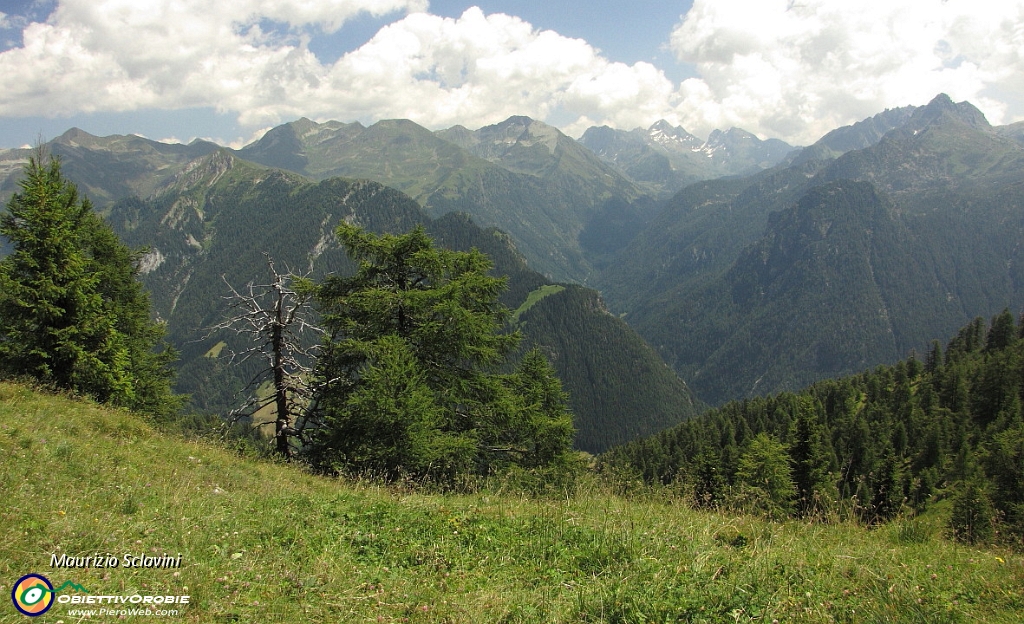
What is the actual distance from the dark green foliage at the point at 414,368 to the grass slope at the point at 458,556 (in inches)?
151

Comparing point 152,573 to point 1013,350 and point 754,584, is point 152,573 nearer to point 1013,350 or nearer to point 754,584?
point 754,584

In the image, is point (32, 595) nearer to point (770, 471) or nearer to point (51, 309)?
point (51, 309)

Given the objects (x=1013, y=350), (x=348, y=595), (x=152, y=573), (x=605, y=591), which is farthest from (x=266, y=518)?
(x=1013, y=350)

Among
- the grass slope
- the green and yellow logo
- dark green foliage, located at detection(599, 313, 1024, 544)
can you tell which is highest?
the green and yellow logo

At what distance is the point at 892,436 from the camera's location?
7406 cm

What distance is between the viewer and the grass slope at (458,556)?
556 centimetres

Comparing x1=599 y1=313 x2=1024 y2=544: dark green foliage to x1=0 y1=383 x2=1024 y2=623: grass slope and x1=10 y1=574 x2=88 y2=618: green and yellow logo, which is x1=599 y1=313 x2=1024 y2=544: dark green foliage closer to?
x1=0 y1=383 x2=1024 y2=623: grass slope

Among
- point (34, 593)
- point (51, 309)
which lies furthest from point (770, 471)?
point (51, 309)

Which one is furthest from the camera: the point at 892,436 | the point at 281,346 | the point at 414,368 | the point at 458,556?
the point at 892,436

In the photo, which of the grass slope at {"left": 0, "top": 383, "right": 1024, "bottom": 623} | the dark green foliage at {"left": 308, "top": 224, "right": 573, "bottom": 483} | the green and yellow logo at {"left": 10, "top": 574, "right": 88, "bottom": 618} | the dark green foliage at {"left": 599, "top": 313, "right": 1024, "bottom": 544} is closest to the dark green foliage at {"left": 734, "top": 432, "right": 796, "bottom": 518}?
the dark green foliage at {"left": 599, "top": 313, "right": 1024, "bottom": 544}

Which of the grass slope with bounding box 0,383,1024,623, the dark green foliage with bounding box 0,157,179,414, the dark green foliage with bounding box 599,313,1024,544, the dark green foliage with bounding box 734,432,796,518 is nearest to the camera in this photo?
the grass slope with bounding box 0,383,1024,623

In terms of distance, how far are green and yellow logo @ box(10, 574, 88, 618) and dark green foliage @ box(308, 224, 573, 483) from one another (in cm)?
828

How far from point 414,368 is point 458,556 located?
27.4 feet

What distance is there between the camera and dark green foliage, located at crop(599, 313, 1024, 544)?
3819 centimetres
